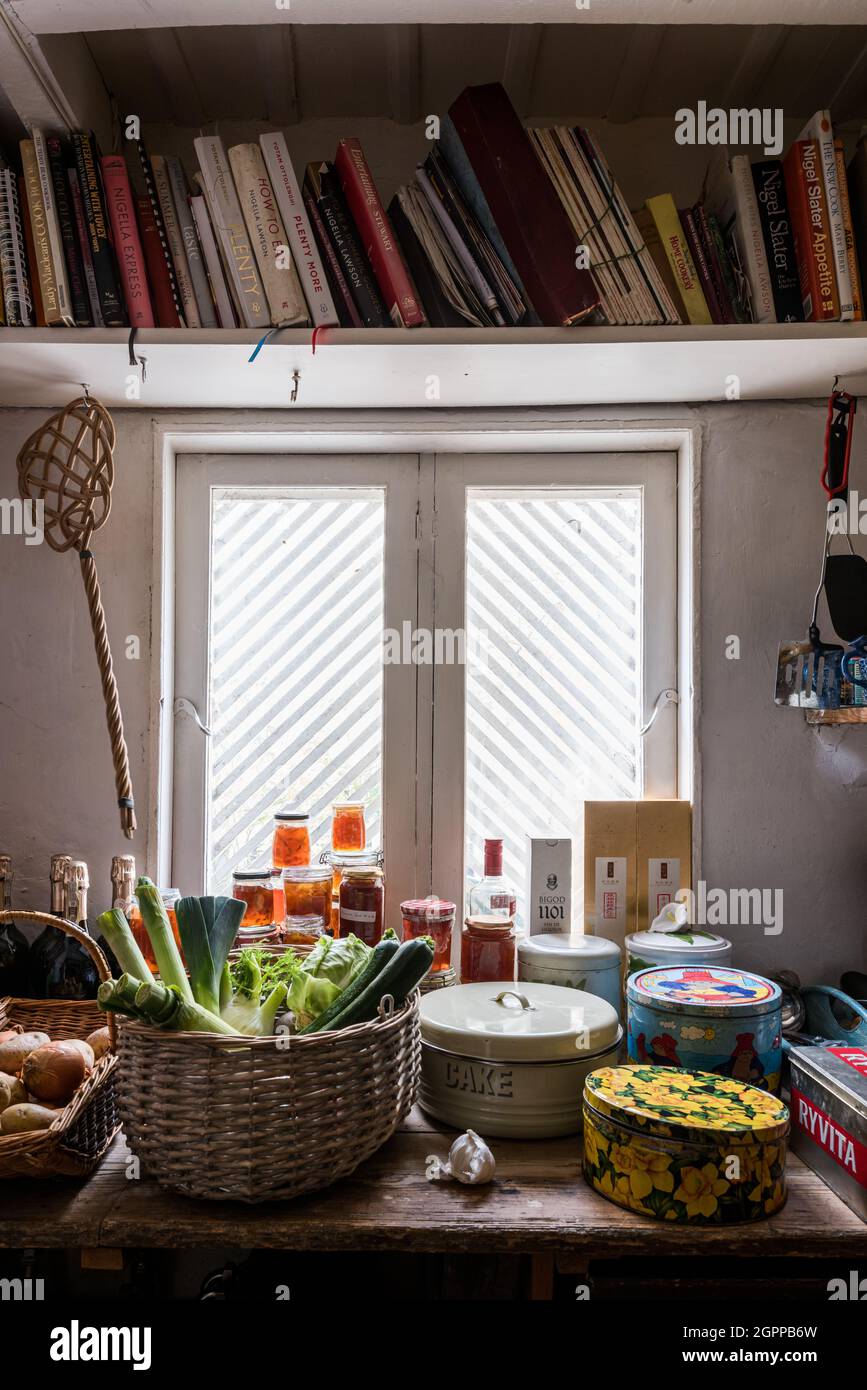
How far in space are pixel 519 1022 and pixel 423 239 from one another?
3.87 ft

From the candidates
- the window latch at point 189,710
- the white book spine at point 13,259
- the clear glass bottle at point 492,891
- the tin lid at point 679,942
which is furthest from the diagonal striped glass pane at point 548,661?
the white book spine at point 13,259

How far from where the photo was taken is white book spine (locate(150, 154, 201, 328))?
143 centimetres

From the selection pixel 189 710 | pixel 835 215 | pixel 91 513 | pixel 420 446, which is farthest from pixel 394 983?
pixel 835 215

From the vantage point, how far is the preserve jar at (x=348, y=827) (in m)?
1.72

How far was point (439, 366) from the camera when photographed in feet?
4.95

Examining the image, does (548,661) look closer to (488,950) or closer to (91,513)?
(488,950)

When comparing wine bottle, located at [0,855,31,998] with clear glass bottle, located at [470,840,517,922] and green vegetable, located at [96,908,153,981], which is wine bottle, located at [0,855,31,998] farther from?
clear glass bottle, located at [470,840,517,922]

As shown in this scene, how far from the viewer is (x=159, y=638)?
5.74ft

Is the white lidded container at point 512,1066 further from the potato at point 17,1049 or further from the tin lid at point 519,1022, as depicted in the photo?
the potato at point 17,1049

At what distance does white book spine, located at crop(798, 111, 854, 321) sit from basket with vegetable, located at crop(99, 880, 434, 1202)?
3.69 feet

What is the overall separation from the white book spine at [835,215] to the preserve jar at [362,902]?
45.3 inches

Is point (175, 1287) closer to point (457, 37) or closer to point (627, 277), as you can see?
point (627, 277)

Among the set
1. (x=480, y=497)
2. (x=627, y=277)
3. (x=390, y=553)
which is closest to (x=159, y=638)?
(x=390, y=553)

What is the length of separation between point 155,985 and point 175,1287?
0.96 m
